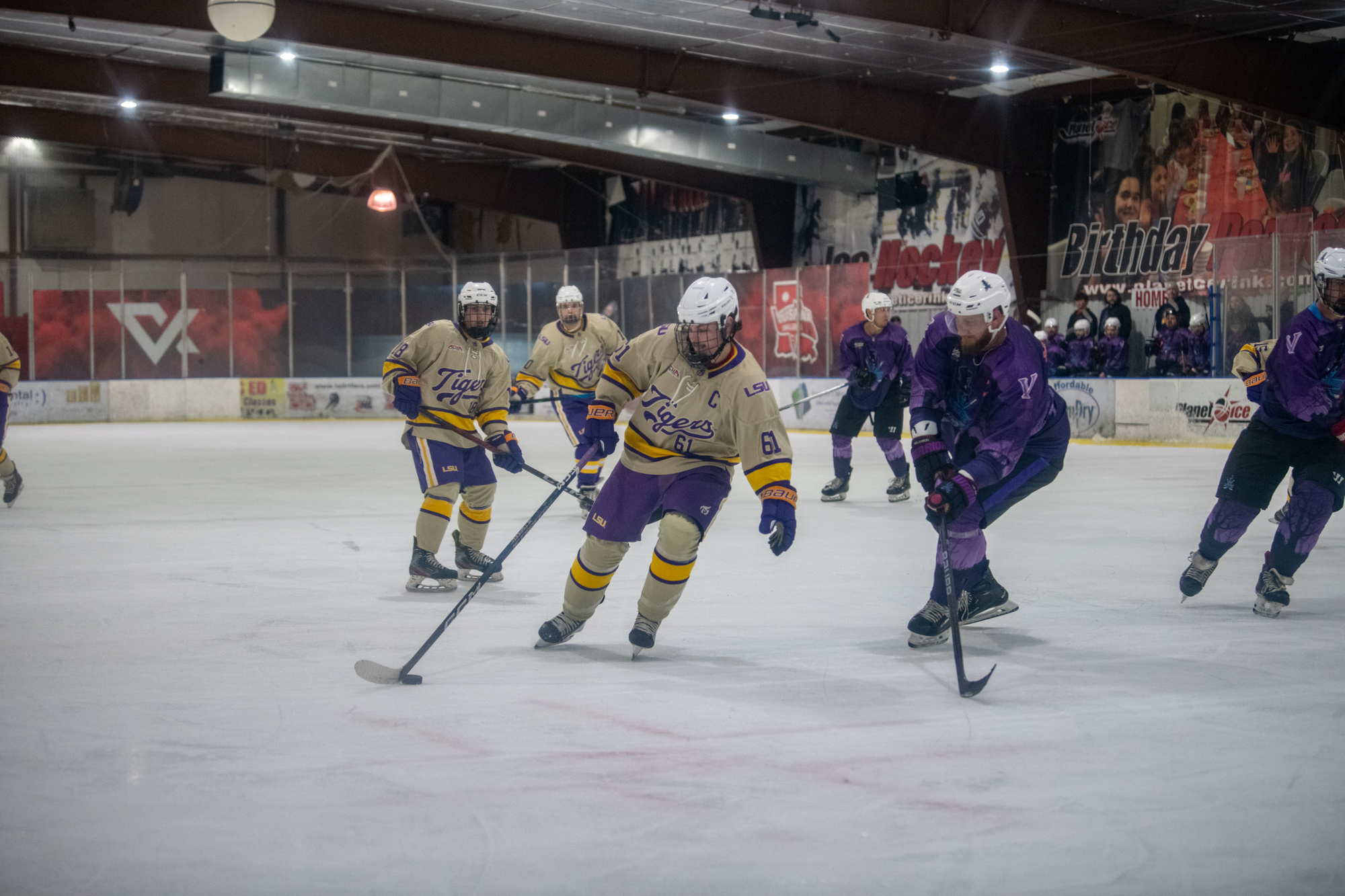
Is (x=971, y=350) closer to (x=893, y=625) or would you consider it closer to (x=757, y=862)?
(x=893, y=625)

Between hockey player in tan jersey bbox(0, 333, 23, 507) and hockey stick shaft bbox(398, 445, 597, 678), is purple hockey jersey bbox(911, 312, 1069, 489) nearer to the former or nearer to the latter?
hockey stick shaft bbox(398, 445, 597, 678)

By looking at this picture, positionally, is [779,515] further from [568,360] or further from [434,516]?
[568,360]

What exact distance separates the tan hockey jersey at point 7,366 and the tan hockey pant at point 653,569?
5.97 meters

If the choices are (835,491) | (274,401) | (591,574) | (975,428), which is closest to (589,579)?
(591,574)

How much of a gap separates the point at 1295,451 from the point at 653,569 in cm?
249

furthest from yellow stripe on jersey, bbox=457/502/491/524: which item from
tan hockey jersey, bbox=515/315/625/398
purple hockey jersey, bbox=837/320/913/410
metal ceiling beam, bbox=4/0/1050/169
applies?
metal ceiling beam, bbox=4/0/1050/169

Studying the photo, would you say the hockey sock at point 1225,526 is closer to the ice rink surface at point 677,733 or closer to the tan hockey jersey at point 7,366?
the ice rink surface at point 677,733

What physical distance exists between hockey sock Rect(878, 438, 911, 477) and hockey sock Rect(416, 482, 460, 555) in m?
4.24

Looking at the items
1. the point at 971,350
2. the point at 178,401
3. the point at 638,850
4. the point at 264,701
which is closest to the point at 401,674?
the point at 264,701

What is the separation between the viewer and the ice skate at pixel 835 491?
30.8 ft

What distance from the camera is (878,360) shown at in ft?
31.7

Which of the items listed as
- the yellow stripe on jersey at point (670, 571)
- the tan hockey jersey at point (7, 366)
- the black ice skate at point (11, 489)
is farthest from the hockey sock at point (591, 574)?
the black ice skate at point (11, 489)

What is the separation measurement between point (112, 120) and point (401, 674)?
69.6ft

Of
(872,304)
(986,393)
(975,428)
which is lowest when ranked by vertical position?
(975,428)
